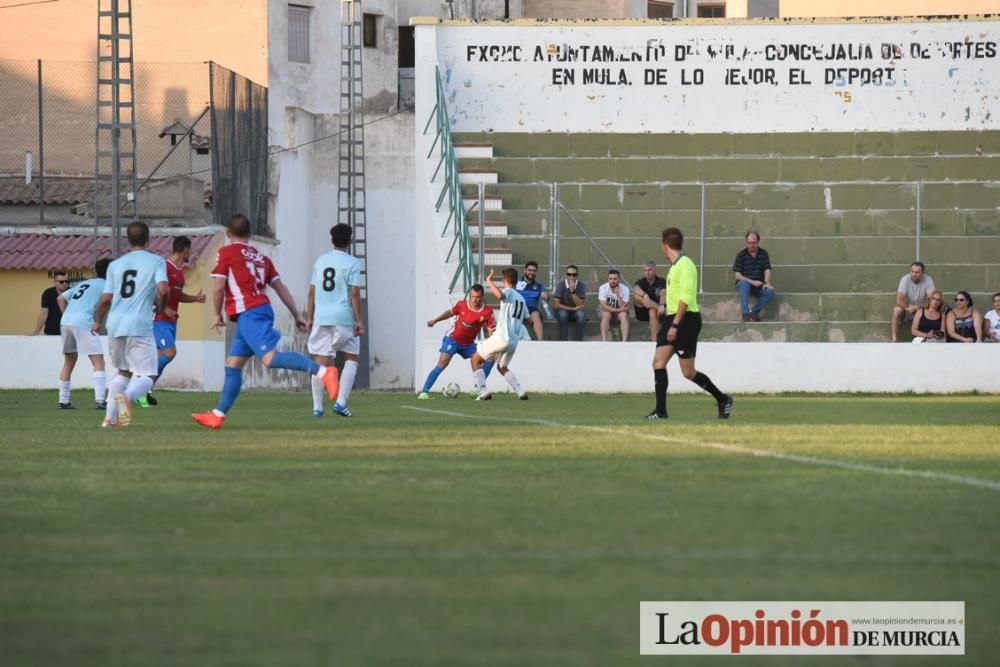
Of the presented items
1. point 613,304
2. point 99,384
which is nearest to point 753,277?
point 613,304

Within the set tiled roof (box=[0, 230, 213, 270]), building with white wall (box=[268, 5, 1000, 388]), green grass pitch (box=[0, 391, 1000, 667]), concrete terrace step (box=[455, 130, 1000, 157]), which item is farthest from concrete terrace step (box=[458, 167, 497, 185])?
green grass pitch (box=[0, 391, 1000, 667])

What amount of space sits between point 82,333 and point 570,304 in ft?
29.1

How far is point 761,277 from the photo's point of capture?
28.2 metres

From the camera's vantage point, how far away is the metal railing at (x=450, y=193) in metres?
28.1

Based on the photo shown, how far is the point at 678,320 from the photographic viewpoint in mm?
16750

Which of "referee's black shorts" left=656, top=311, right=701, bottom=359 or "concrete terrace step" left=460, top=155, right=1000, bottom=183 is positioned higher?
"concrete terrace step" left=460, top=155, right=1000, bottom=183

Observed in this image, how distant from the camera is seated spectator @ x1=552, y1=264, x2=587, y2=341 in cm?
2798

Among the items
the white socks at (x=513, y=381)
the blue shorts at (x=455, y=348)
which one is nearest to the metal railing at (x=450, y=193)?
the blue shorts at (x=455, y=348)

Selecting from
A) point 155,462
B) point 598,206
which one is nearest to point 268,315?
point 155,462

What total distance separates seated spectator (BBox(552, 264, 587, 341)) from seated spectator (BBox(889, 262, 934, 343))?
4.82m

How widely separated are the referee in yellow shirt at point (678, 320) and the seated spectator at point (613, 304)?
10.7m

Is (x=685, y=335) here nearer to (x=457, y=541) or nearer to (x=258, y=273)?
(x=258, y=273)

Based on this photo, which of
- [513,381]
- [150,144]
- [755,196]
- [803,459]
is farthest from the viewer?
[150,144]

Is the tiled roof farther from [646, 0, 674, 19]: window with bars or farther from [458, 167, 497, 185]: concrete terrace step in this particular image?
[646, 0, 674, 19]: window with bars
